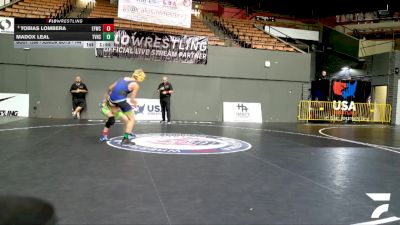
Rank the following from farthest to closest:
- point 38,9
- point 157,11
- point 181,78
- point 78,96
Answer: point 38,9
point 181,78
point 78,96
point 157,11

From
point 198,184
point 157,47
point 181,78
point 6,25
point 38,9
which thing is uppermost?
point 38,9

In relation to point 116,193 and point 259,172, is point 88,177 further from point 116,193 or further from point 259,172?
point 259,172

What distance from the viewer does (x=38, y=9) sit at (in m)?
15.9

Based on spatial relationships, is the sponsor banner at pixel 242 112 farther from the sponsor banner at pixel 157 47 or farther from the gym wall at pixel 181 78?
the sponsor banner at pixel 157 47

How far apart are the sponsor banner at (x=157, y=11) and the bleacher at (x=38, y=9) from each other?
155 inches

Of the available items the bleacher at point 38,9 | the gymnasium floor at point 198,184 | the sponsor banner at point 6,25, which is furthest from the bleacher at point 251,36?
the gymnasium floor at point 198,184

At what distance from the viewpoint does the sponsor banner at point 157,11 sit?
13.5 meters

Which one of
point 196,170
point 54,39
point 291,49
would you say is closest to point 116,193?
point 196,170

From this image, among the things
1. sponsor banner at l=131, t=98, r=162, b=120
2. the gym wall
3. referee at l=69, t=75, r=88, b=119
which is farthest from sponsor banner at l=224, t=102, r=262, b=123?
referee at l=69, t=75, r=88, b=119

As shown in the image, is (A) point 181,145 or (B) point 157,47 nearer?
(A) point 181,145
